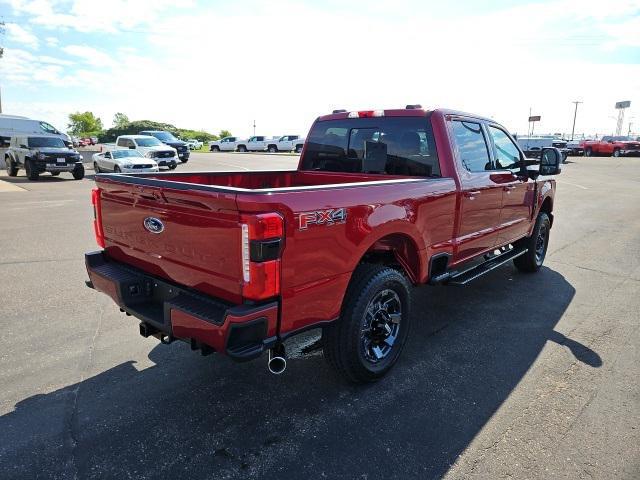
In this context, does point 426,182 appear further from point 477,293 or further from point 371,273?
point 477,293

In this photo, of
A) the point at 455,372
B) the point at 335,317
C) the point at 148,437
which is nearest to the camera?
the point at 148,437

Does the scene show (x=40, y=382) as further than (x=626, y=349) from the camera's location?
No

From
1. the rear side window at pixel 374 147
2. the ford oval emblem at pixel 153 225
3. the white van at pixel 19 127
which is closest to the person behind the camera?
the ford oval emblem at pixel 153 225

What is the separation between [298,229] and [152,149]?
20.6m

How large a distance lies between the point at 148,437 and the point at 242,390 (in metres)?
0.71

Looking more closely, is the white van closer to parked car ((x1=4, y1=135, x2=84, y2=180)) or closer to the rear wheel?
parked car ((x1=4, y1=135, x2=84, y2=180))

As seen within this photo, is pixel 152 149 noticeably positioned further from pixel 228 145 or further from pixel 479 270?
pixel 228 145

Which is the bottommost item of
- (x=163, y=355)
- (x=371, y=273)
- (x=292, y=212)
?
(x=163, y=355)

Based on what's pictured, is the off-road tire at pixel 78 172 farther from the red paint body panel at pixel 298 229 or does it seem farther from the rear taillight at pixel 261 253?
the rear taillight at pixel 261 253

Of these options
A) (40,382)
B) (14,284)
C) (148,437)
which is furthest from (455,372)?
(14,284)

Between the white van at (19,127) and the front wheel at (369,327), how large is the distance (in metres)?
33.0

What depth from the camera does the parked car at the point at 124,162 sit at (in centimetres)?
1845

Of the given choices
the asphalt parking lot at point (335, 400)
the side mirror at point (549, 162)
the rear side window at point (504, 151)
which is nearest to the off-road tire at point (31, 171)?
the asphalt parking lot at point (335, 400)

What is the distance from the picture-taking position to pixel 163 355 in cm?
371
